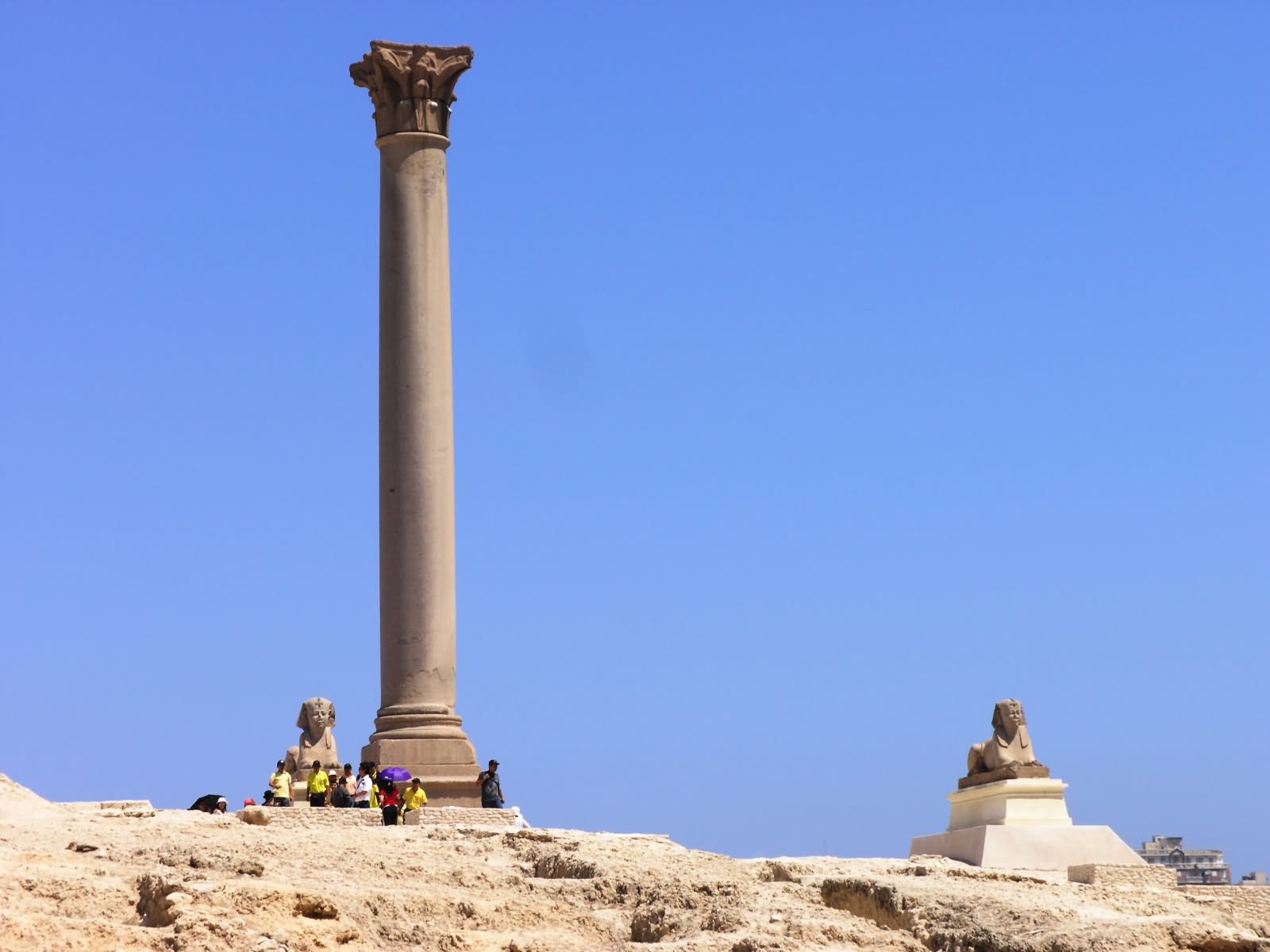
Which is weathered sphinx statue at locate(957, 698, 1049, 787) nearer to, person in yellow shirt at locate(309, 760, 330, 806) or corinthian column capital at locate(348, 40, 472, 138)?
person in yellow shirt at locate(309, 760, 330, 806)

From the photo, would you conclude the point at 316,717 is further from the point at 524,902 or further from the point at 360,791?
the point at 524,902

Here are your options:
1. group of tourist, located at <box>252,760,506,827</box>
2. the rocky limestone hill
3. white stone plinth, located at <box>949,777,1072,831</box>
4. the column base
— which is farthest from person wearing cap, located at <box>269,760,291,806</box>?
white stone plinth, located at <box>949,777,1072,831</box>

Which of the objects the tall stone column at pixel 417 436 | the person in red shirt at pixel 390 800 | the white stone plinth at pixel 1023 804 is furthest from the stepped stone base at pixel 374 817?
the white stone plinth at pixel 1023 804

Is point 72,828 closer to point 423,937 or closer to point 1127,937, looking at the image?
point 423,937

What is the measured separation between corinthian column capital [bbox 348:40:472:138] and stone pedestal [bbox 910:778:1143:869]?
12.2 meters

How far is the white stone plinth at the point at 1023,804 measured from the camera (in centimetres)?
2481

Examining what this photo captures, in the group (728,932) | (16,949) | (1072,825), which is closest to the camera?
(16,949)

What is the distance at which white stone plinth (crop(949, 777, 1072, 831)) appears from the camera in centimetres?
2481

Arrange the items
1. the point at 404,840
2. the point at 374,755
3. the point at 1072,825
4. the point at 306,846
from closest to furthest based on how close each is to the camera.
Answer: the point at 306,846, the point at 404,840, the point at 1072,825, the point at 374,755

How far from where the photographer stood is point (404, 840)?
60.0ft

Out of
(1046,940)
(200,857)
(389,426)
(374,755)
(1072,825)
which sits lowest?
(1046,940)

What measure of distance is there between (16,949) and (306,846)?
4.88 metres

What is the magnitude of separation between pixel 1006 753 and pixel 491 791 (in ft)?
21.6

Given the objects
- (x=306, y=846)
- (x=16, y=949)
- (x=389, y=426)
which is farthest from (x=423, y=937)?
(x=389, y=426)
